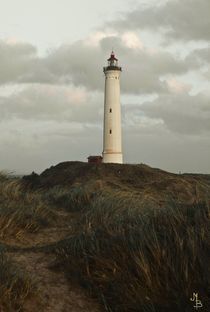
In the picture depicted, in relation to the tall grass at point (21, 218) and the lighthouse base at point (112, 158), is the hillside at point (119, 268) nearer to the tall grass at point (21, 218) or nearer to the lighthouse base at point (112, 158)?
the tall grass at point (21, 218)

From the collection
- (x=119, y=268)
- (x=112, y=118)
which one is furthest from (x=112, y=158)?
(x=119, y=268)

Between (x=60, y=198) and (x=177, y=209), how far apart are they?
20.4 ft

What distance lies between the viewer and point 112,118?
38.1 meters

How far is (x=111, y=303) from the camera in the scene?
4.58m

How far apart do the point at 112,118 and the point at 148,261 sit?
33.6m

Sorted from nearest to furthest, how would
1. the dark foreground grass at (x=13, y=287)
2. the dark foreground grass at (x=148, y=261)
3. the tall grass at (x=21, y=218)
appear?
the dark foreground grass at (x=13, y=287), the dark foreground grass at (x=148, y=261), the tall grass at (x=21, y=218)

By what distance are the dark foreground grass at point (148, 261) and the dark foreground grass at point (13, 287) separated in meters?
0.72

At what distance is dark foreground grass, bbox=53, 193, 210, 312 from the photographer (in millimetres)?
4348

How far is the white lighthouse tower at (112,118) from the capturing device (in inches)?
1496

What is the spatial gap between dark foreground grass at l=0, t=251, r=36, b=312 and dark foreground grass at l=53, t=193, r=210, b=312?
0.72m

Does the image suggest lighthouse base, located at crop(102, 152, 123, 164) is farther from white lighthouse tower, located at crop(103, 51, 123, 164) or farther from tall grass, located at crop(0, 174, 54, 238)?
tall grass, located at crop(0, 174, 54, 238)
